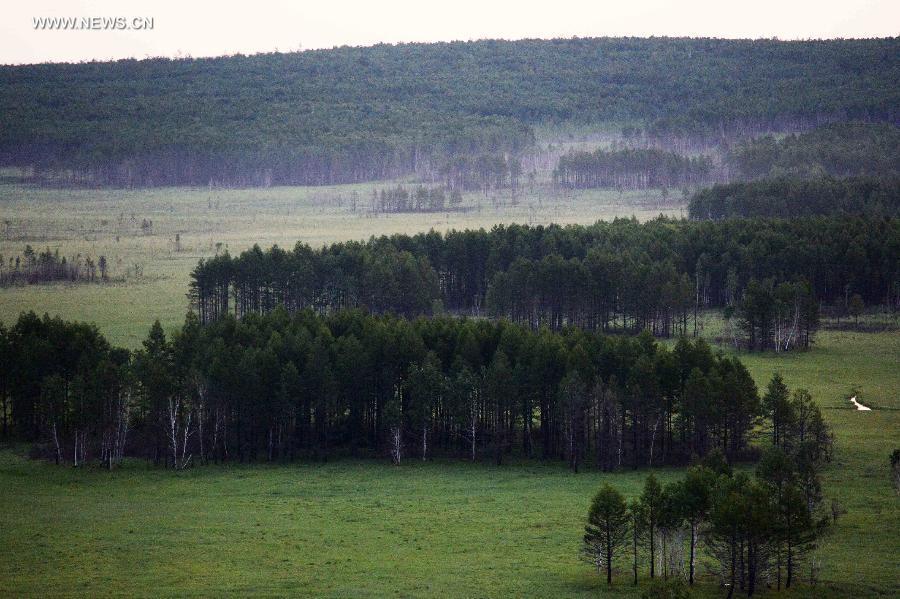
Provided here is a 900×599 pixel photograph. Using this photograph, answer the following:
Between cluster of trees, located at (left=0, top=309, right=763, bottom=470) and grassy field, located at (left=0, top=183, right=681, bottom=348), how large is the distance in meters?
25.3

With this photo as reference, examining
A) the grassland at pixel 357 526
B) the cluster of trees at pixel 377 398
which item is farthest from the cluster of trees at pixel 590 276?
the cluster of trees at pixel 377 398

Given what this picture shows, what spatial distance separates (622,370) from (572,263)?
121 feet

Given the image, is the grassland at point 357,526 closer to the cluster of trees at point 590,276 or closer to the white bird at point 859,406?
the white bird at point 859,406

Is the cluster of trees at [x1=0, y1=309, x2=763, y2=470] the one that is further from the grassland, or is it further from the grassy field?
the grassy field

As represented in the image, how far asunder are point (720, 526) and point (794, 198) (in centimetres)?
12262

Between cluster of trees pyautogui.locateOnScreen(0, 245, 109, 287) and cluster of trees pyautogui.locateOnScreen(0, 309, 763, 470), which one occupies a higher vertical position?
cluster of trees pyautogui.locateOnScreen(0, 245, 109, 287)

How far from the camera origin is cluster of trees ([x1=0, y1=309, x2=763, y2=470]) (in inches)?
2408

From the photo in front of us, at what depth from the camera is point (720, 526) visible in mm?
39594

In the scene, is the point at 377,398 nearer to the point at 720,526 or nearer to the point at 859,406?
the point at 859,406

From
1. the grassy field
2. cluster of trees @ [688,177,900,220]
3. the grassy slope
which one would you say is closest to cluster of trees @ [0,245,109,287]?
the grassy field

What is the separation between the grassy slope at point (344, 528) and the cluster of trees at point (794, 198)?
90880 mm

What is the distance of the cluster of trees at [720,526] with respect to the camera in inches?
1558

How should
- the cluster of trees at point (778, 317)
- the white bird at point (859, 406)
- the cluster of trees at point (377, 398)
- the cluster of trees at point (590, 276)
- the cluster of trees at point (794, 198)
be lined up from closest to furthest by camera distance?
the cluster of trees at point (377, 398), the white bird at point (859, 406), the cluster of trees at point (778, 317), the cluster of trees at point (590, 276), the cluster of trees at point (794, 198)

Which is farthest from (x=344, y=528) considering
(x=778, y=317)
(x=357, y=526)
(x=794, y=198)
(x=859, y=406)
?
(x=794, y=198)
